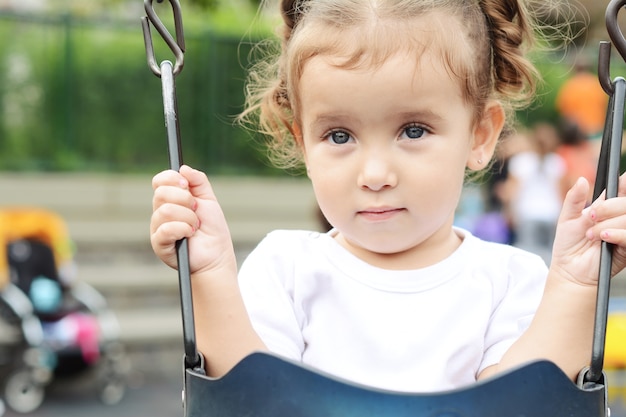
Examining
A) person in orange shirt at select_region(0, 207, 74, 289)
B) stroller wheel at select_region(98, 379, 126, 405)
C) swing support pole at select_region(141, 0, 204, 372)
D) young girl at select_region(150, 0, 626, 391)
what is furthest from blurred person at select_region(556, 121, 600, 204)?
swing support pole at select_region(141, 0, 204, 372)

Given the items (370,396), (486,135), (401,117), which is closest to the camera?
(370,396)

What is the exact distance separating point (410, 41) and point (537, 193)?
262 inches

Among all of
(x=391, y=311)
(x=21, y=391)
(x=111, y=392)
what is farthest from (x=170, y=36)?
(x=111, y=392)

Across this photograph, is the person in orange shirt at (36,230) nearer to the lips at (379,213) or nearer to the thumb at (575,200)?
the lips at (379,213)

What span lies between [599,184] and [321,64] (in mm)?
519

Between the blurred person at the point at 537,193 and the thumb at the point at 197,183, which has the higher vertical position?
the thumb at the point at 197,183

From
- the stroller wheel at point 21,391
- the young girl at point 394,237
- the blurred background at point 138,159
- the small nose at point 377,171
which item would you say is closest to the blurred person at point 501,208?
the blurred background at point 138,159

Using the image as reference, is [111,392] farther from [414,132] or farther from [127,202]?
[414,132]

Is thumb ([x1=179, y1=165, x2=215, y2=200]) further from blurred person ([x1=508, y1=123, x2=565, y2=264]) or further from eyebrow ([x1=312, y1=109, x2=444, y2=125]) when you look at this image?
blurred person ([x1=508, y1=123, x2=565, y2=264])

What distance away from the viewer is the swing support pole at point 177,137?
158cm

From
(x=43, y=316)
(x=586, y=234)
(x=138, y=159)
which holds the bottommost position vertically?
(x=43, y=316)

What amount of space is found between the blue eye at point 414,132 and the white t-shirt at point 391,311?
28 cm

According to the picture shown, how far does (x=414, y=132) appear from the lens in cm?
179

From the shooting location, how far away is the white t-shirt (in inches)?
72.8
